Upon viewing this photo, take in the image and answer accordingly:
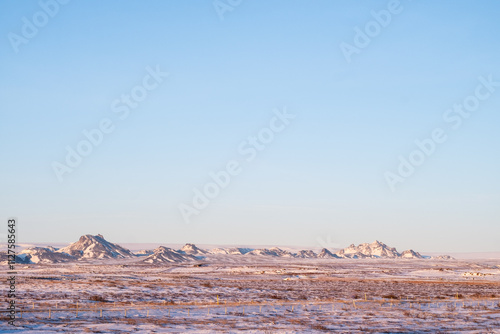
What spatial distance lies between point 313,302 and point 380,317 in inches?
439

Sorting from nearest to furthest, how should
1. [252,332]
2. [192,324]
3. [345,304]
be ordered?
[252,332] < [192,324] < [345,304]

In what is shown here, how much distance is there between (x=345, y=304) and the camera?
5300cm

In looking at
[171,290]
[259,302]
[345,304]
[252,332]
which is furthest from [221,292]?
[252,332]

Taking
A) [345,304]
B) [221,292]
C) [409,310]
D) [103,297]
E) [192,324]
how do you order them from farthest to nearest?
[221,292], [103,297], [345,304], [409,310], [192,324]

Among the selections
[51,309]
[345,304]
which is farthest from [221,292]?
[51,309]

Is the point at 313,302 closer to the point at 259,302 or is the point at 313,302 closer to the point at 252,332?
the point at 259,302

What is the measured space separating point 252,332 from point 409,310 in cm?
1844

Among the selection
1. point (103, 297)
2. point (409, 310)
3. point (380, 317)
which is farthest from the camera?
point (103, 297)

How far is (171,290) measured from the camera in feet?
222

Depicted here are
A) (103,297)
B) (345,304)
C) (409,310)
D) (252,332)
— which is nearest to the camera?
(252,332)

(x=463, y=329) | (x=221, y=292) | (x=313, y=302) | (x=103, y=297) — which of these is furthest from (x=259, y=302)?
(x=463, y=329)

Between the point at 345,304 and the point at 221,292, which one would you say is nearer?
the point at 345,304

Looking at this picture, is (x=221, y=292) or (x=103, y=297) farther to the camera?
(x=221, y=292)

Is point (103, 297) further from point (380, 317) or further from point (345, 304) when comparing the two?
point (380, 317)
